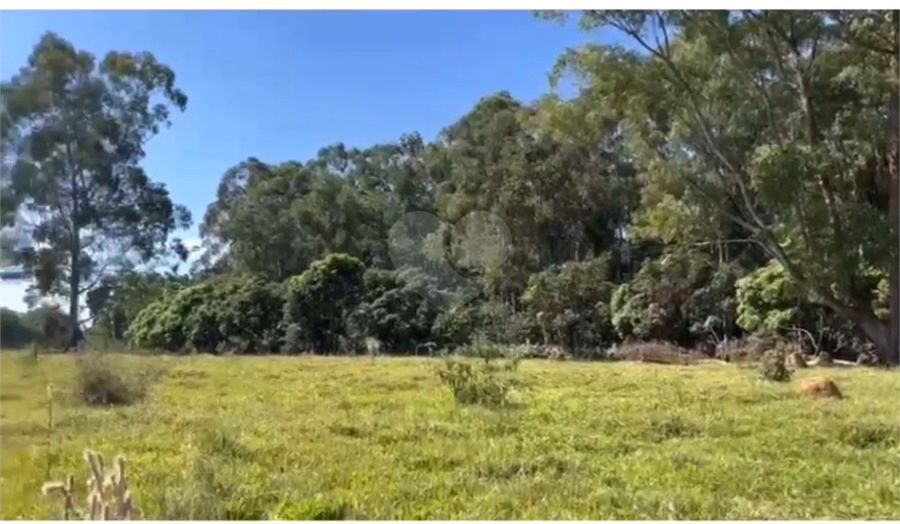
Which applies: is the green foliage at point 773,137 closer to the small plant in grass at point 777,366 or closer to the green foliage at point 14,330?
the small plant in grass at point 777,366

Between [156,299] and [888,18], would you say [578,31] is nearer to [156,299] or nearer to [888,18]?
[888,18]

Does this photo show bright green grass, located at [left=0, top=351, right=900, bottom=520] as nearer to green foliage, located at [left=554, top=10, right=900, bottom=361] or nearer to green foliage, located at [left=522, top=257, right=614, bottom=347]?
green foliage, located at [left=522, top=257, right=614, bottom=347]

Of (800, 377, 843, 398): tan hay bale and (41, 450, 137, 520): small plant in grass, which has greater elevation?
(800, 377, 843, 398): tan hay bale

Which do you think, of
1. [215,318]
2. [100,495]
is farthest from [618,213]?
[100,495]

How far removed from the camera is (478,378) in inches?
94.3

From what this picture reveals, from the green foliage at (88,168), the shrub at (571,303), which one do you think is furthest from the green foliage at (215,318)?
the shrub at (571,303)

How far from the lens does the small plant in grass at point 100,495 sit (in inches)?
76.0

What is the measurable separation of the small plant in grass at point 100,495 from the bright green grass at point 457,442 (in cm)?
5

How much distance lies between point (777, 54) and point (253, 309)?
5.69 feet

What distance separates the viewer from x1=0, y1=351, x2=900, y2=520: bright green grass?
2.09 meters

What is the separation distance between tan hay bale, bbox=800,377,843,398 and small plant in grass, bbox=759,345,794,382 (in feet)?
0.20

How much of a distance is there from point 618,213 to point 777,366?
67 cm

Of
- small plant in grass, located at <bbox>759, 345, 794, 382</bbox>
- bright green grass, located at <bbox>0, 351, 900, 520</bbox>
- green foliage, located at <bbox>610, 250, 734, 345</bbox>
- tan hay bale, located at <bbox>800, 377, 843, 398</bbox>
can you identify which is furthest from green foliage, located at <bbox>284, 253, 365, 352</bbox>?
Result: tan hay bale, located at <bbox>800, 377, 843, 398</bbox>

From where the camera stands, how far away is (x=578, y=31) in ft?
7.57
